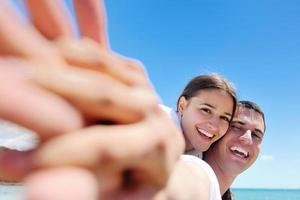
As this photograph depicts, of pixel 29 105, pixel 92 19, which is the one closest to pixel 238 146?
pixel 92 19

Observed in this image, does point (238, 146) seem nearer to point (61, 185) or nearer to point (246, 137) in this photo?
point (246, 137)

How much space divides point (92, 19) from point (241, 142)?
9.72 feet

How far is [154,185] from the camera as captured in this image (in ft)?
1.53

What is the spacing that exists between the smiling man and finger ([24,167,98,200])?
2620 millimetres

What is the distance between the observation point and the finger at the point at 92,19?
0.41 m

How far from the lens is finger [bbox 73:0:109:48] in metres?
0.41

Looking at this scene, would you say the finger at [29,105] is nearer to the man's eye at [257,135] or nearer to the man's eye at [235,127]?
the man's eye at [235,127]

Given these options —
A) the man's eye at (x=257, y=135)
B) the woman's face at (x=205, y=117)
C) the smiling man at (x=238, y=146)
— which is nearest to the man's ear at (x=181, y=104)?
the woman's face at (x=205, y=117)

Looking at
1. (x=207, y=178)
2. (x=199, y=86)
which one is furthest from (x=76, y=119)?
(x=199, y=86)

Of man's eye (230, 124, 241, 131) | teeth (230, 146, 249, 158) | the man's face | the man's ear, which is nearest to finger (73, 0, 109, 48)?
the man's ear

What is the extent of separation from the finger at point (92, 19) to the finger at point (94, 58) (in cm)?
1

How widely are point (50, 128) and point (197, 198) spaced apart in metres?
0.40

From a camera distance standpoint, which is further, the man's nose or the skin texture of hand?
the man's nose

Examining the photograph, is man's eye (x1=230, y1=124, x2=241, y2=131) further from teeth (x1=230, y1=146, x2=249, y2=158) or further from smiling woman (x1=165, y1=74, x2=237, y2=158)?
smiling woman (x1=165, y1=74, x2=237, y2=158)
